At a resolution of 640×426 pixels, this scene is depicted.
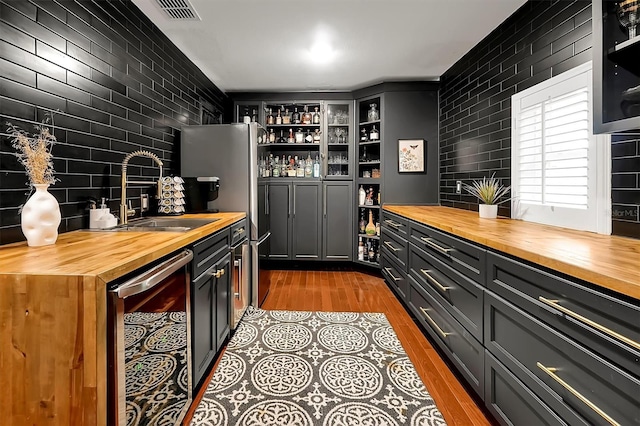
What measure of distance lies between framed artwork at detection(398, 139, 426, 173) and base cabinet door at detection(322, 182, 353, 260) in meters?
0.75

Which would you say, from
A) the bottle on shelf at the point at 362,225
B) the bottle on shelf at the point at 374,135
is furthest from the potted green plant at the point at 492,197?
the bottle on shelf at the point at 362,225

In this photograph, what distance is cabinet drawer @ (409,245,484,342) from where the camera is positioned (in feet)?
5.30

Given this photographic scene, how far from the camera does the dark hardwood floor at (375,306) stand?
65.5 inches

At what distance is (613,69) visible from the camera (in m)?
1.31

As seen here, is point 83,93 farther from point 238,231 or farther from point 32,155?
point 238,231

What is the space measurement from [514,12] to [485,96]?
65 cm

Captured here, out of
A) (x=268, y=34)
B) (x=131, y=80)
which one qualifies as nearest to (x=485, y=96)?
(x=268, y=34)

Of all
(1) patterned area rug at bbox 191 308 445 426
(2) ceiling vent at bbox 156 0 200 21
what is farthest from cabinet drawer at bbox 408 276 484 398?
(2) ceiling vent at bbox 156 0 200 21

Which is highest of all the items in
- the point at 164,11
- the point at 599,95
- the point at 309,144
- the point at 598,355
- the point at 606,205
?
the point at 164,11

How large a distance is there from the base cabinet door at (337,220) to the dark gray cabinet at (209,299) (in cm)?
212

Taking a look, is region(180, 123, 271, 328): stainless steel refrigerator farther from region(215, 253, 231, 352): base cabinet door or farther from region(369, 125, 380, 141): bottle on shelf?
region(369, 125, 380, 141): bottle on shelf

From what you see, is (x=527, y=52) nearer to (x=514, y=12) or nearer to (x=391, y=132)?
(x=514, y=12)

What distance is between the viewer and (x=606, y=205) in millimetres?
1618

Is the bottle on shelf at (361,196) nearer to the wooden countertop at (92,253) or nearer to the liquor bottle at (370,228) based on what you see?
the liquor bottle at (370,228)
